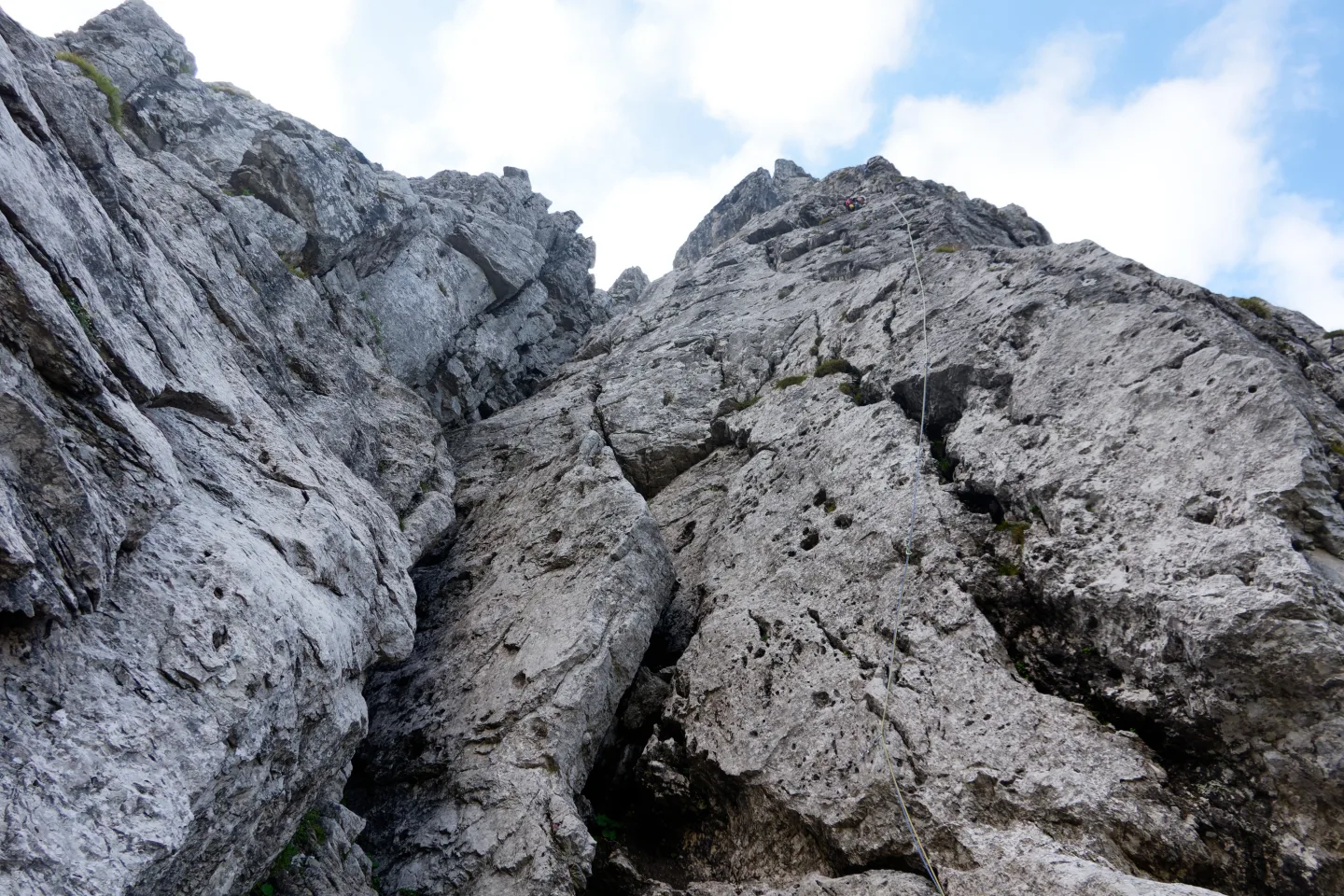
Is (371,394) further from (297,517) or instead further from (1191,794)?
(1191,794)

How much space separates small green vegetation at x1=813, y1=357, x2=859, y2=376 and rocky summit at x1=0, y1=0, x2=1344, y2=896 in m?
0.21

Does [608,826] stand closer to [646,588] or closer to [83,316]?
[646,588]

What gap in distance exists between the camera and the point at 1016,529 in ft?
45.0

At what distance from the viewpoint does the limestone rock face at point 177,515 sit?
7461mm

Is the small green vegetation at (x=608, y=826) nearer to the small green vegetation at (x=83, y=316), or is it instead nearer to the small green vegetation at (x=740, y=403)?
the small green vegetation at (x=83, y=316)

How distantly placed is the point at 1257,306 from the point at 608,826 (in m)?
18.3

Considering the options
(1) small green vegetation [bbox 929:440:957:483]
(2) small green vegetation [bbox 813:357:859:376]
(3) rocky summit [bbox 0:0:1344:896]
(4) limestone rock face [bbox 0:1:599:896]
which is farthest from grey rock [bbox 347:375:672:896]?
(2) small green vegetation [bbox 813:357:859:376]

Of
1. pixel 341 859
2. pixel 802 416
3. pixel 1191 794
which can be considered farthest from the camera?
pixel 802 416

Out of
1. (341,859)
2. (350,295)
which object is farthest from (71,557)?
(350,295)

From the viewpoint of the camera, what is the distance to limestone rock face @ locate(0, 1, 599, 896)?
746 cm

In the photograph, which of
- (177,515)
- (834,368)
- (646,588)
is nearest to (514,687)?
(646,588)

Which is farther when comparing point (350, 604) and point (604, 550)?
point (604, 550)

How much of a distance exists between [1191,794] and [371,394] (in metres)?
20.1

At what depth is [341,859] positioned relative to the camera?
39.4 feet
